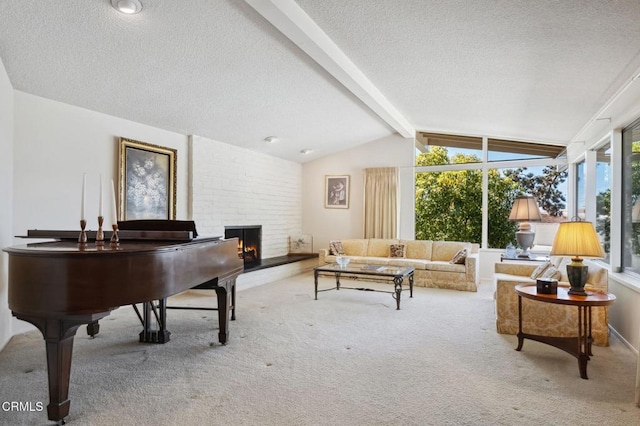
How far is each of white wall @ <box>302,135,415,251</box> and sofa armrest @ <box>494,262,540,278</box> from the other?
2.86 metres

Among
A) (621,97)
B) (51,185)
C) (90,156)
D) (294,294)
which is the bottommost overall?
(294,294)

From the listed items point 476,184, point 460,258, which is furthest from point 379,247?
point 476,184

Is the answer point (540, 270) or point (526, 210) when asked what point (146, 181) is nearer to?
point (540, 270)

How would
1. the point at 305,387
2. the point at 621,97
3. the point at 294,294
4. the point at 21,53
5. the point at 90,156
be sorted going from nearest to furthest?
the point at 305,387 < the point at 21,53 < the point at 621,97 < the point at 90,156 < the point at 294,294

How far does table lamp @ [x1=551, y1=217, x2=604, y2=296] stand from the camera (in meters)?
2.94

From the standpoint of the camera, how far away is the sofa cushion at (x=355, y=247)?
7207 mm

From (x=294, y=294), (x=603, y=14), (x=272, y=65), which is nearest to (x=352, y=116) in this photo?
(x=272, y=65)

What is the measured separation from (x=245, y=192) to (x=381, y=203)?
2755 millimetres

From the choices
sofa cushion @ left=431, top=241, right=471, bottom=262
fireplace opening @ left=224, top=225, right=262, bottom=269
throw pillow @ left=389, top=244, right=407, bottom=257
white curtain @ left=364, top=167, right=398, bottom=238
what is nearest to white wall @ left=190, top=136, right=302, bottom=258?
fireplace opening @ left=224, top=225, right=262, bottom=269

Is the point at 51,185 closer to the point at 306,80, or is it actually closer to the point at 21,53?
the point at 21,53

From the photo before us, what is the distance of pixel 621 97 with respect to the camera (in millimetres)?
3338

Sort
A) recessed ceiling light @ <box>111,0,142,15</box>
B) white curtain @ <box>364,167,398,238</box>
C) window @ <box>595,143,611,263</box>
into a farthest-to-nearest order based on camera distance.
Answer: white curtain @ <box>364,167,398,238</box> < window @ <box>595,143,611,263</box> < recessed ceiling light @ <box>111,0,142,15</box>

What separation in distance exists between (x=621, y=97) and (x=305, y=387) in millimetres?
3654

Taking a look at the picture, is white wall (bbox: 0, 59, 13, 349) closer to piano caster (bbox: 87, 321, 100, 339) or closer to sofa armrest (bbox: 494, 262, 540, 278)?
piano caster (bbox: 87, 321, 100, 339)
